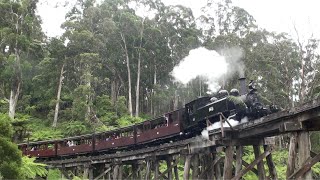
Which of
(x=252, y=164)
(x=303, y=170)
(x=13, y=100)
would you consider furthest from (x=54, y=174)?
(x=303, y=170)

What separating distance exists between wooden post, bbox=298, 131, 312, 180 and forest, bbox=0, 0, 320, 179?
20.2 metres

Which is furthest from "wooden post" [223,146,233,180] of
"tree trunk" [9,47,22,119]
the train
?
"tree trunk" [9,47,22,119]

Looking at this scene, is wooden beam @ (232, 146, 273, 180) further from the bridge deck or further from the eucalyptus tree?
the eucalyptus tree

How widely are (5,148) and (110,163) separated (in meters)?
9.45

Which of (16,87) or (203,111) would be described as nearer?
(203,111)

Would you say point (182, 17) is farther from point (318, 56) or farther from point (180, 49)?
point (318, 56)

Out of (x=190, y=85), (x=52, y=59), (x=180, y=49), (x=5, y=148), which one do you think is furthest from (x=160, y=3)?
(x=5, y=148)

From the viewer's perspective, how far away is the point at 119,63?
4272 cm

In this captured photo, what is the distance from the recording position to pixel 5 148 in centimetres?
1155

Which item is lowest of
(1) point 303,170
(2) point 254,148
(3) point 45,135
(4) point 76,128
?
(1) point 303,170

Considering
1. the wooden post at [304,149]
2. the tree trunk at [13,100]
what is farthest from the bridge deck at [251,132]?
the tree trunk at [13,100]

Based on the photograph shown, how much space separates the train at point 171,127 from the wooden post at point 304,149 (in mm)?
3411

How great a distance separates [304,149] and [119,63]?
35.0 metres

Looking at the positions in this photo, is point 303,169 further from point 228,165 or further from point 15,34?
point 15,34
